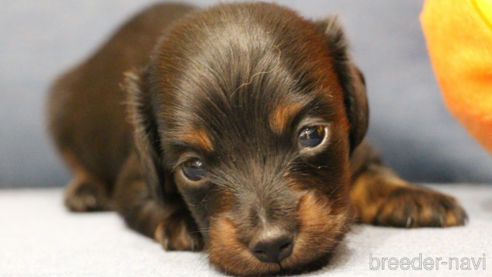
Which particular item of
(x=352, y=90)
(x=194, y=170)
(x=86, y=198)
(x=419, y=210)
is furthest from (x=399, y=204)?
(x=86, y=198)

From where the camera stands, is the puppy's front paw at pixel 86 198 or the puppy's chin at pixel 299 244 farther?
the puppy's front paw at pixel 86 198

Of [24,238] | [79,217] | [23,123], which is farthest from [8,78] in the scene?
[24,238]

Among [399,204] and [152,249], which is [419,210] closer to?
[399,204]

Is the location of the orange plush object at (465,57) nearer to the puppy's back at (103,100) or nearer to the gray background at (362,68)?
the gray background at (362,68)

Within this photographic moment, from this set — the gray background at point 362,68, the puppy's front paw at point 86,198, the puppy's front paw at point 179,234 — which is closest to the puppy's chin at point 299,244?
the puppy's front paw at point 179,234

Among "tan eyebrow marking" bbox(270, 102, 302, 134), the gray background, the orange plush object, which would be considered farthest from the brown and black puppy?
the gray background

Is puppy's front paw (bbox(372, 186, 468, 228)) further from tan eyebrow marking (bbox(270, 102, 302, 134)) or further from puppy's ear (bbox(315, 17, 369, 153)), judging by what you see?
tan eyebrow marking (bbox(270, 102, 302, 134))
